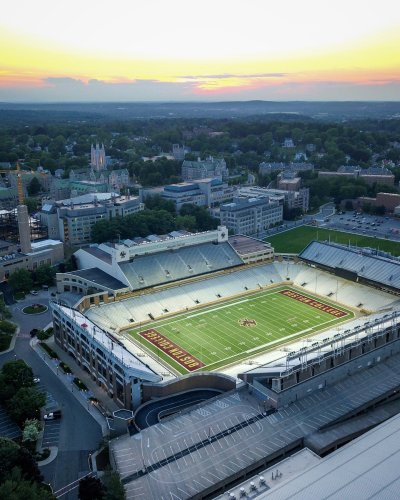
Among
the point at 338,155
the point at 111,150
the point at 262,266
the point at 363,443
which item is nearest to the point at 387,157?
the point at 338,155

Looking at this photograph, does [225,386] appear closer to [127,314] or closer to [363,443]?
[363,443]

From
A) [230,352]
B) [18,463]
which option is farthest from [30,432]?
[230,352]

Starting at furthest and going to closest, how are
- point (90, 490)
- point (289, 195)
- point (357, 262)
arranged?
point (289, 195) < point (357, 262) < point (90, 490)

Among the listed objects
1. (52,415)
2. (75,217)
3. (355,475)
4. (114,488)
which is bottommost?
(52,415)

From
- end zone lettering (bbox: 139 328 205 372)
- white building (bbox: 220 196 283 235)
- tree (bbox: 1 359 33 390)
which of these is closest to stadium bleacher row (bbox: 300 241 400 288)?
end zone lettering (bbox: 139 328 205 372)

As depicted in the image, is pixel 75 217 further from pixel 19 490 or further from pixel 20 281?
pixel 19 490

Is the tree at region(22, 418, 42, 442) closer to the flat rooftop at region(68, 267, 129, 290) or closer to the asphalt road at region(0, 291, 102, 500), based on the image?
the asphalt road at region(0, 291, 102, 500)
